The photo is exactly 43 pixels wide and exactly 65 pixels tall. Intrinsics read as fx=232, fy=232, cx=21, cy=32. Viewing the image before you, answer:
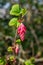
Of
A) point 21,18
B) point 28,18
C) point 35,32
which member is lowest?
point 35,32

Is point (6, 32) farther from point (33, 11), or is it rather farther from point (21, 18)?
point (21, 18)

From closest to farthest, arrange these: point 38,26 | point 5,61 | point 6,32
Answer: point 5,61, point 6,32, point 38,26

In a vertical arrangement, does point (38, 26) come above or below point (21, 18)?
below

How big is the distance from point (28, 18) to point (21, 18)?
9.04 ft

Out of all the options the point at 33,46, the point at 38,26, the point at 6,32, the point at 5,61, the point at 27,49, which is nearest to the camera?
the point at 5,61

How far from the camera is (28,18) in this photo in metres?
→ 3.63

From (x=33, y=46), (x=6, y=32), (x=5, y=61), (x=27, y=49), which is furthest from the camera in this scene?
(x=27, y=49)

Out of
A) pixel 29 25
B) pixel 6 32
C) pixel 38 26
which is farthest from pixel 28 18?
pixel 6 32

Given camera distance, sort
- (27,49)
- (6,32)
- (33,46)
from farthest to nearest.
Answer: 1. (27,49)
2. (33,46)
3. (6,32)

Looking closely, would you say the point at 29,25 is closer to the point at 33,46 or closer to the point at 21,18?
the point at 33,46

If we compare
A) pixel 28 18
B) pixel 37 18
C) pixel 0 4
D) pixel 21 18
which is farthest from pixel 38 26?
pixel 21 18

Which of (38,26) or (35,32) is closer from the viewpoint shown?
(35,32)

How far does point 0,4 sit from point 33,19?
62cm

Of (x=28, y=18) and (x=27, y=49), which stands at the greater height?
(x=28, y=18)
